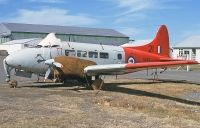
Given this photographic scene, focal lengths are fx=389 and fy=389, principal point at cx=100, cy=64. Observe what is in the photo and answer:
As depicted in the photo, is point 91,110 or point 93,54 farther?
point 93,54

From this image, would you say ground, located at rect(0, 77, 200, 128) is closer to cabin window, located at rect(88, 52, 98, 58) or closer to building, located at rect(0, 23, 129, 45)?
cabin window, located at rect(88, 52, 98, 58)

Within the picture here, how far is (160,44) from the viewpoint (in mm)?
25953

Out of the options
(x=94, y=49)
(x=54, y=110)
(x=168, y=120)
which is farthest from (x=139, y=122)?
(x=94, y=49)

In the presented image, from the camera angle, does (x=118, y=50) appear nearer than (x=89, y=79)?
No

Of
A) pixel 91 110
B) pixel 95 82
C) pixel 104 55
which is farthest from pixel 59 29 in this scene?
pixel 91 110

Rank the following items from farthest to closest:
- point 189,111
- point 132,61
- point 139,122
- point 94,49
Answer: point 132,61 < point 94,49 < point 189,111 < point 139,122

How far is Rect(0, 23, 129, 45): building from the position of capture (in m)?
106

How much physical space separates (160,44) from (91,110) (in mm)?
13873

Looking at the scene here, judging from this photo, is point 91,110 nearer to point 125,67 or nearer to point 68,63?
point 125,67

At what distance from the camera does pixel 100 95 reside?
17.6 meters

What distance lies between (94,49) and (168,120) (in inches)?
425

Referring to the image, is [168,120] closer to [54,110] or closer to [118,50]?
[54,110]

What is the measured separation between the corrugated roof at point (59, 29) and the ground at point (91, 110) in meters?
92.2

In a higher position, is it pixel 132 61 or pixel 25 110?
pixel 132 61
